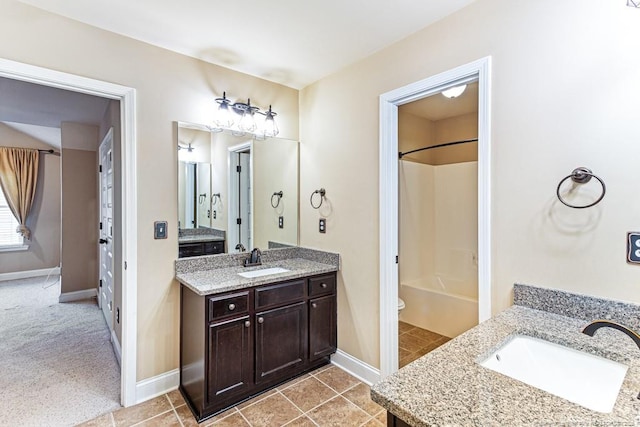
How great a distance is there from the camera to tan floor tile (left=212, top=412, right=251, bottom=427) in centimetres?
191

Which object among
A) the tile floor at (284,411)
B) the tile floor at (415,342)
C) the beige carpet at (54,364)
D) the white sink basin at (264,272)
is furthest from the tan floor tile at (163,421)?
the tile floor at (415,342)

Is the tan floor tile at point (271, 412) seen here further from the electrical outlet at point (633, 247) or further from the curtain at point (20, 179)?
the curtain at point (20, 179)

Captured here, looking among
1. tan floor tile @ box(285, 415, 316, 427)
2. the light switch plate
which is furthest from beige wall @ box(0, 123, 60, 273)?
tan floor tile @ box(285, 415, 316, 427)

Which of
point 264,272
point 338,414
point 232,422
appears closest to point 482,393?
point 338,414

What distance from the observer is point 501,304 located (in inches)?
66.5

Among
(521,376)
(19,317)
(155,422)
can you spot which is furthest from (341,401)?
(19,317)

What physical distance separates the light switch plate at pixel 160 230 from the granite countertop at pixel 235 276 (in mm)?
307

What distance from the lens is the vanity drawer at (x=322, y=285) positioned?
98.2 inches

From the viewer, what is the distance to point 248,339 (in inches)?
83.4

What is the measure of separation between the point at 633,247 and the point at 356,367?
6.25ft

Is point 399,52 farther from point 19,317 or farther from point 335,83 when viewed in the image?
point 19,317

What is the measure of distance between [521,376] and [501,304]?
0.58m

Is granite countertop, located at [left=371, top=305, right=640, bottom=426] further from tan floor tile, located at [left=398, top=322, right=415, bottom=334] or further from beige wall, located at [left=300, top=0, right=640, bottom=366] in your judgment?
tan floor tile, located at [left=398, top=322, right=415, bottom=334]

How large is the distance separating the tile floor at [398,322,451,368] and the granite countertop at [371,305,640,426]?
1837 mm
